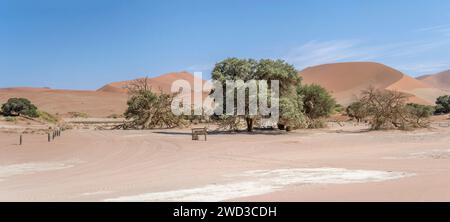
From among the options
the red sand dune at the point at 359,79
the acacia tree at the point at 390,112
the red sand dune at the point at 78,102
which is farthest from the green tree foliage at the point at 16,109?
the red sand dune at the point at 359,79

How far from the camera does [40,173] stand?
14.2 meters

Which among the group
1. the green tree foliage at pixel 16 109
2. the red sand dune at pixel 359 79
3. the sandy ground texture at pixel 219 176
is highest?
the red sand dune at pixel 359 79

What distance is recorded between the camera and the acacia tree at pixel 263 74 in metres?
35.4

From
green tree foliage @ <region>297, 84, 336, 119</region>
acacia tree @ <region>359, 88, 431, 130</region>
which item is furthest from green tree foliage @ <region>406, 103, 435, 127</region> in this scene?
green tree foliage @ <region>297, 84, 336, 119</region>

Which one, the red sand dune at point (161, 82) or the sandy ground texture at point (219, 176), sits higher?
the red sand dune at point (161, 82)

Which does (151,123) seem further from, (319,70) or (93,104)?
(319,70)

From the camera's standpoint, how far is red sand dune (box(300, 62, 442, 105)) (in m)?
123

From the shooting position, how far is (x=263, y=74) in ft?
118

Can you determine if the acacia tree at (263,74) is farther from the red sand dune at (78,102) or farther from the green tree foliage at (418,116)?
the red sand dune at (78,102)

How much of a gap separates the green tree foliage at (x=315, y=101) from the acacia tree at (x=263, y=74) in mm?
4987

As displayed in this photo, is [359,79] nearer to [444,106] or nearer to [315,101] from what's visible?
[444,106]

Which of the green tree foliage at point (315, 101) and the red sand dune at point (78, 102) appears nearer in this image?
the green tree foliage at point (315, 101)
